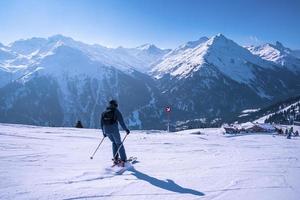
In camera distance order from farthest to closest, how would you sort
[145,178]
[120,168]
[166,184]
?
[120,168] < [145,178] < [166,184]

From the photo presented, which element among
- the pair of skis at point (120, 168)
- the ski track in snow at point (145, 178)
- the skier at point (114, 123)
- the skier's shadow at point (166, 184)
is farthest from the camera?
the skier at point (114, 123)

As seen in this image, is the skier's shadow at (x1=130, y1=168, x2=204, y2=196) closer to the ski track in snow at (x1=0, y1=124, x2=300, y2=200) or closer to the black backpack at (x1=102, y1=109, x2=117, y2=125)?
the ski track in snow at (x1=0, y1=124, x2=300, y2=200)

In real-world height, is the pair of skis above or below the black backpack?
below

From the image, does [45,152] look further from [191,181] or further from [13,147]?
[191,181]

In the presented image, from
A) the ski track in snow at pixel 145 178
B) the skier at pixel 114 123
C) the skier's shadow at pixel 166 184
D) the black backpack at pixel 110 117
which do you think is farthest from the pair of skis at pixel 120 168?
the black backpack at pixel 110 117

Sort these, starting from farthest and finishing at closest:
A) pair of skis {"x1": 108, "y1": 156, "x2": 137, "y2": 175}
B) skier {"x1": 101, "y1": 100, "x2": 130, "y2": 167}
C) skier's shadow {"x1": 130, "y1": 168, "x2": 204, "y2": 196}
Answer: skier {"x1": 101, "y1": 100, "x2": 130, "y2": 167}
pair of skis {"x1": 108, "y1": 156, "x2": 137, "y2": 175}
skier's shadow {"x1": 130, "y1": 168, "x2": 204, "y2": 196}

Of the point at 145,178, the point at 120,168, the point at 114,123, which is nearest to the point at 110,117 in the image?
the point at 114,123

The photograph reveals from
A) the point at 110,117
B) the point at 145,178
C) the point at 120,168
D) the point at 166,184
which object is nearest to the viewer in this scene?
the point at 166,184

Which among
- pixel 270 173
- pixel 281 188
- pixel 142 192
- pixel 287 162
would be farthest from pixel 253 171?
pixel 142 192

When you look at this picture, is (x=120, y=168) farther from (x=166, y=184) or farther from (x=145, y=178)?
(x=166, y=184)

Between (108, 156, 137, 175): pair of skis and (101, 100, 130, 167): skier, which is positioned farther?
(101, 100, 130, 167): skier

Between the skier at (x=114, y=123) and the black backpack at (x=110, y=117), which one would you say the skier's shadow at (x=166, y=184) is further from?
the black backpack at (x=110, y=117)

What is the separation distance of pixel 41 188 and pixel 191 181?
431 cm

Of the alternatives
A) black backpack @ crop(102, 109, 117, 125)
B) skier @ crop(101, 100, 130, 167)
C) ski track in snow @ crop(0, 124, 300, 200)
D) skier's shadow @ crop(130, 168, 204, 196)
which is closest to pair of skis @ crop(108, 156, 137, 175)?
ski track in snow @ crop(0, 124, 300, 200)
